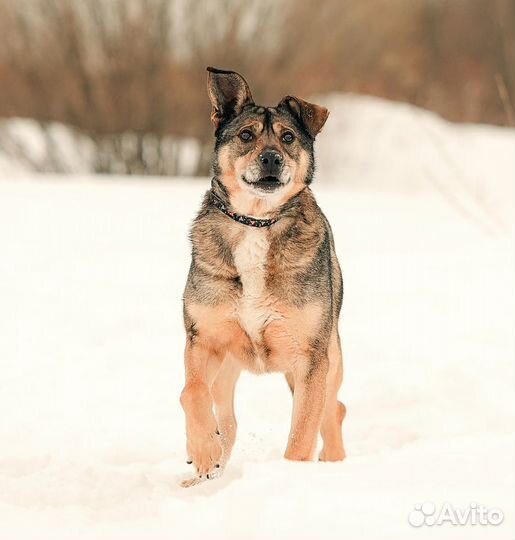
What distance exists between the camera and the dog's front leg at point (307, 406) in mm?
4141

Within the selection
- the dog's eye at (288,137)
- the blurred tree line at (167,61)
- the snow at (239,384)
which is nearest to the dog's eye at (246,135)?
the dog's eye at (288,137)

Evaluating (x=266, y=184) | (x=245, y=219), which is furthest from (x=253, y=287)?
(x=266, y=184)

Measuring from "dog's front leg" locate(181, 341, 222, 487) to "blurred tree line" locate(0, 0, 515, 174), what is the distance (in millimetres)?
10178

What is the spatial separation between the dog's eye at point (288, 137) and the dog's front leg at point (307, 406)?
1025 mm

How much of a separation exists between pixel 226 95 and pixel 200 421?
159 cm

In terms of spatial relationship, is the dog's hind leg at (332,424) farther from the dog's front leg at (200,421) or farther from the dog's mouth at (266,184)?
the dog's mouth at (266,184)

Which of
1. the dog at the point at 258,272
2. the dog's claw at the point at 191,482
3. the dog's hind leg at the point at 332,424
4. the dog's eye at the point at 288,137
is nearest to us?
the dog at the point at 258,272

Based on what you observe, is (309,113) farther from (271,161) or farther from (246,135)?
(271,161)

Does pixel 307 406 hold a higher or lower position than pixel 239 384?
higher

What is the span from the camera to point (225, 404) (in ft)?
15.9

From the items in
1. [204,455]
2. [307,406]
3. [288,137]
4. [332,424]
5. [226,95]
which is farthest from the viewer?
[332,424]

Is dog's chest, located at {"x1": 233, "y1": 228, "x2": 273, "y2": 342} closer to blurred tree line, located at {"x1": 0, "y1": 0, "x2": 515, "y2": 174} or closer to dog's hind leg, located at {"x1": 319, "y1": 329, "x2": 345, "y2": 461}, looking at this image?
dog's hind leg, located at {"x1": 319, "y1": 329, "x2": 345, "y2": 461}

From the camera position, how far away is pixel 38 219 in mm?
10445

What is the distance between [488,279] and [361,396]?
2319 mm
